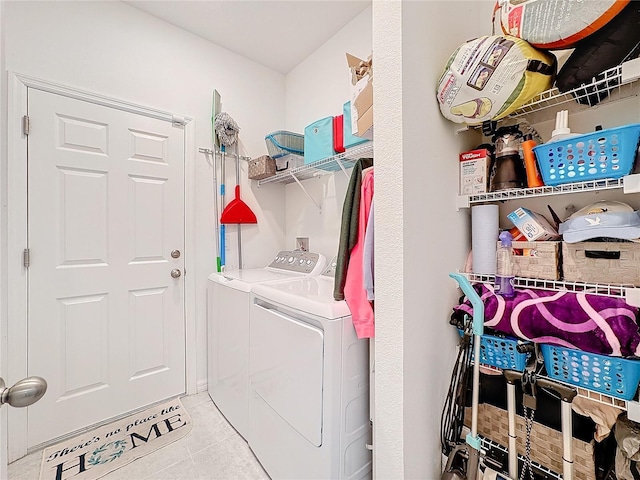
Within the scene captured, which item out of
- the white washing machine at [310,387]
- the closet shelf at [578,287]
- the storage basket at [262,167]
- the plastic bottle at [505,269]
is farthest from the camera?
the storage basket at [262,167]

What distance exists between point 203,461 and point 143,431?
1.75 feet

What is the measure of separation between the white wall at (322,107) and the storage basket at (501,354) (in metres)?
A: 1.27

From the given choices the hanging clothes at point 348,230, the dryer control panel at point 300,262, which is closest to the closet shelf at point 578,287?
the hanging clothes at point 348,230

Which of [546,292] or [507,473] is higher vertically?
[546,292]

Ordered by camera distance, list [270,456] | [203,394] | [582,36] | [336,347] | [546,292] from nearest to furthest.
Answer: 1. [582,36]
2. [546,292]
3. [336,347]
4. [270,456]
5. [203,394]

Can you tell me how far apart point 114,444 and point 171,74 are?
99.6 inches

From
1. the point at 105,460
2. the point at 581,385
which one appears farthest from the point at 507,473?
the point at 105,460

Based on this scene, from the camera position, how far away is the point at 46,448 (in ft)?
5.70

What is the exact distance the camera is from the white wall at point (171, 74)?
175cm

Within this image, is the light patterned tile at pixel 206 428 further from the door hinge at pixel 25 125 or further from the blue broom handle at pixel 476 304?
the door hinge at pixel 25 125

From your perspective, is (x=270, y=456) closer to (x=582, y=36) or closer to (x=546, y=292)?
(x=546, y=292)

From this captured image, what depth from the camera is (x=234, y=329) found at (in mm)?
1834

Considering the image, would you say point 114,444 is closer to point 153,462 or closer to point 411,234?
point 153,462

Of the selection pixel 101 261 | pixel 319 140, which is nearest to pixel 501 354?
pixel 319 140
